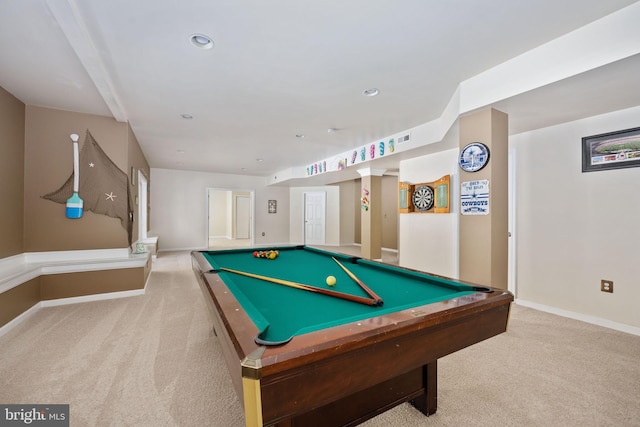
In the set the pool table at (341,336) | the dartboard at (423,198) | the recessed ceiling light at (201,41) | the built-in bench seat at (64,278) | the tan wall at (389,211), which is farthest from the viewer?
A: the tan wall at (389,211)

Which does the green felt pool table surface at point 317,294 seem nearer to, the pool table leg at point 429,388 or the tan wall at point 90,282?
the pool table leg at point 429,388

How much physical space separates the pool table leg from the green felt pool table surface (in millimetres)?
411

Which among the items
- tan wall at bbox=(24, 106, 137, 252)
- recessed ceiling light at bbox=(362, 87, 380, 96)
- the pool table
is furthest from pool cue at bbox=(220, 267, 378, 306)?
tan wall at bbox=(24, 106, 137, 252)

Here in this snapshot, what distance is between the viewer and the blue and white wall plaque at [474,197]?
2.50 meters

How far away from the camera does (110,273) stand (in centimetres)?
346

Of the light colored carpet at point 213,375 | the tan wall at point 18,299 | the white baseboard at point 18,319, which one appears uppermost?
the tan wall at point 18,299

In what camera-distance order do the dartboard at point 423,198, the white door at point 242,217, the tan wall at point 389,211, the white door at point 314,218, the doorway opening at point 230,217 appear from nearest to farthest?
the dartboard at point 423,198 → the tan wall at point 389,211 → the white door at point 314,218 → the doorway opening at point 230,217 → the white door at point 242,217

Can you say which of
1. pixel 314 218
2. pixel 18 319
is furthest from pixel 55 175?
pixel 314 218

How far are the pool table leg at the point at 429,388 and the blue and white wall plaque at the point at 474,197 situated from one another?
158 cm

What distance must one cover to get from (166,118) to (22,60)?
53.9 inches

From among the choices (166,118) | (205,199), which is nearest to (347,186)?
(205,199)

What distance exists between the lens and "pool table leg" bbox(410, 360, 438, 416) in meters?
1.48

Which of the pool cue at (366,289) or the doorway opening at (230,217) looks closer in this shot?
the pool cue at (366,289)

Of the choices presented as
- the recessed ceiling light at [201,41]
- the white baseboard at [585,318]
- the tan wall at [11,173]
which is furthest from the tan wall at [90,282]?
the white baseboard at [585,318]
